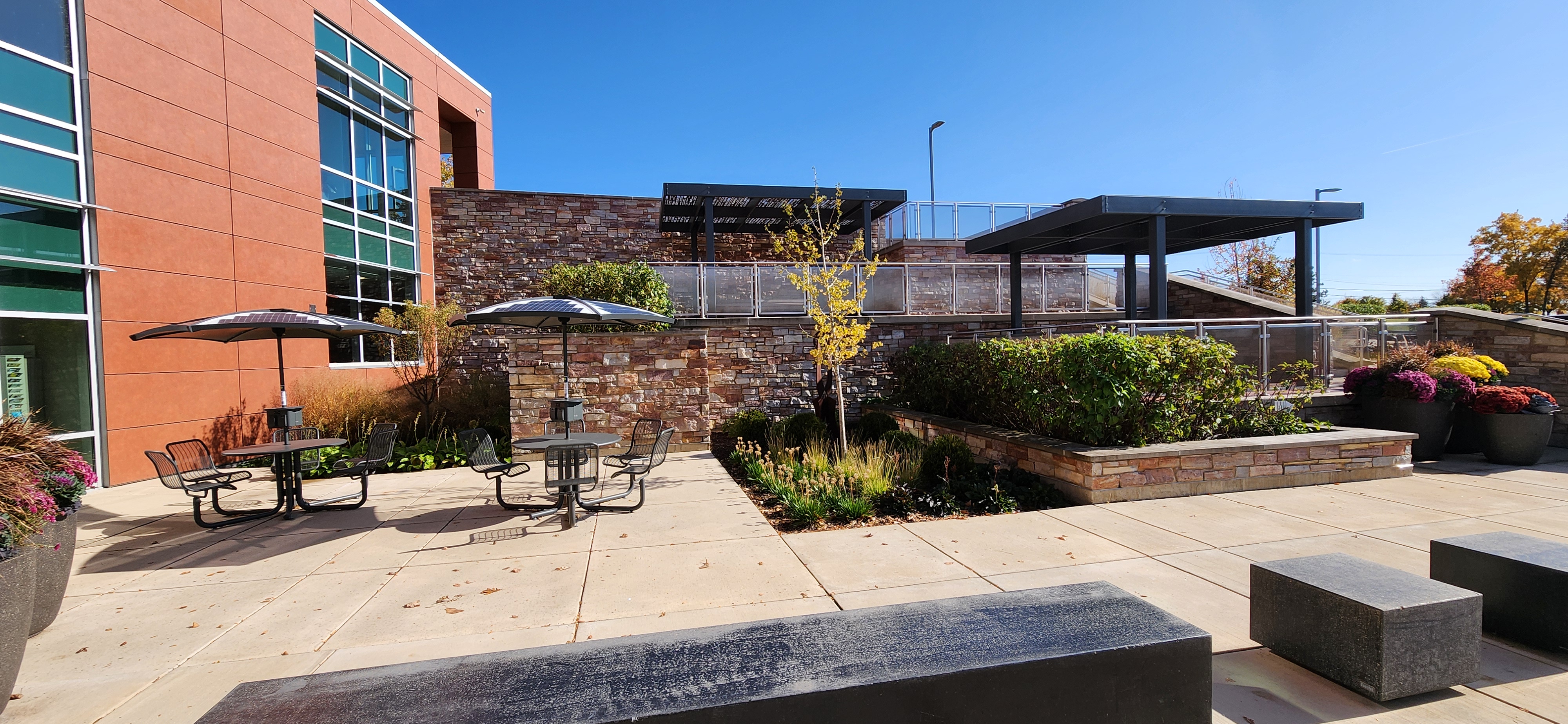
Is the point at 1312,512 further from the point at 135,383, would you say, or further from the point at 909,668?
the point at 135,383

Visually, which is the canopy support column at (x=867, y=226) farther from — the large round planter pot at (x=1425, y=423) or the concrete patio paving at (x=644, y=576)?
the large round planter pot at (x=1425, y=423)

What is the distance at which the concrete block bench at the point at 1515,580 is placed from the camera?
10.8ft

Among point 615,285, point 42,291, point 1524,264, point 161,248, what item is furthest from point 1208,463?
point 1524,264

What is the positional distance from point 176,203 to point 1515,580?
14.5m

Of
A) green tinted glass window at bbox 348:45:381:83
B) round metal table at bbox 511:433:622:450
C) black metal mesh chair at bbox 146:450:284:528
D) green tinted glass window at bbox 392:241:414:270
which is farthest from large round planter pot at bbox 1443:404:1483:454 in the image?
green tinted glass window at bbox 348:45:381:83

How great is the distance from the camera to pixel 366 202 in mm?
13695

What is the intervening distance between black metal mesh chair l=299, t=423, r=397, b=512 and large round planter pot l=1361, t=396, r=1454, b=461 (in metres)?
13.0

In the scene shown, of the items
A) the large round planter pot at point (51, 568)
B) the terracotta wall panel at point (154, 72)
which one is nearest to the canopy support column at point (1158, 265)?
the large round planter pot at point (51, 568)

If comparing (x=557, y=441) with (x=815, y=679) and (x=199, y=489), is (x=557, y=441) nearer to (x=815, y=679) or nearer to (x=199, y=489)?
(x=199, y=489)

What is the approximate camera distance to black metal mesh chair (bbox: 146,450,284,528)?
6.20 metres

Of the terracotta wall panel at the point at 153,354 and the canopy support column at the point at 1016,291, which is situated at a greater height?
the canopy support column at the point at 1016,291

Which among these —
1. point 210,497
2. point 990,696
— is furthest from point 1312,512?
point 210,497

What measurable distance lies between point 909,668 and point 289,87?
1451 cm

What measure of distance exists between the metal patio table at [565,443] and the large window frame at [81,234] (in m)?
6.23
